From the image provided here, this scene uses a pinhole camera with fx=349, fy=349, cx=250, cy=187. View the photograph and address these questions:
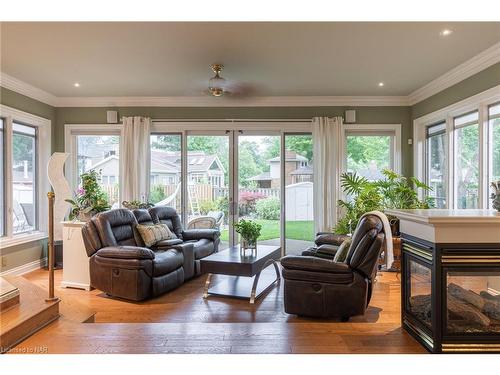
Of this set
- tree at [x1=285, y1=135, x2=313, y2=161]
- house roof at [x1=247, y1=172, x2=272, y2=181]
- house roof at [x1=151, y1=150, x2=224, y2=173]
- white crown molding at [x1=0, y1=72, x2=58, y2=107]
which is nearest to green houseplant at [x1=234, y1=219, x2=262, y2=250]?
house roof at [x1=247, y1=172, x2=272, y2=181]

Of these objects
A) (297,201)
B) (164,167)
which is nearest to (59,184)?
(164,167)

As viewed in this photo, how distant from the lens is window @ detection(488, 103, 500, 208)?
13.1 feet

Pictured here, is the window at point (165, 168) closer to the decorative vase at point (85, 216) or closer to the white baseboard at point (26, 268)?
the decorative vase at point (85, 216)

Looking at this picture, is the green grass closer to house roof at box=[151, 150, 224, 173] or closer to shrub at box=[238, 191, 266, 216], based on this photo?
shrub at box=[238, 191, 266, 216]

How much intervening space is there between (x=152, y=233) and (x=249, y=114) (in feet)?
8.69

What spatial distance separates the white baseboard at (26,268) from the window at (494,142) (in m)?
6.26

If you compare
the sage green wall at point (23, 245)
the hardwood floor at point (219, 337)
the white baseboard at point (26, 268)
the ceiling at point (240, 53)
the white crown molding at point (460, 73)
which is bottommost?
the white baseboard at point (26, 268)

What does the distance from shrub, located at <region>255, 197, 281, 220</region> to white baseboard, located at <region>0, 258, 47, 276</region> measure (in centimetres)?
356

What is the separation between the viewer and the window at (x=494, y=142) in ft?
13.1

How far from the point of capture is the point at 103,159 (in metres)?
6.16

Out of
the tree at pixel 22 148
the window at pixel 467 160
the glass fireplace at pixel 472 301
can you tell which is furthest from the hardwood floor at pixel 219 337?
the tree at pixel 22 148

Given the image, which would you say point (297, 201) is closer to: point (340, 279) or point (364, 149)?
point (364, 149)

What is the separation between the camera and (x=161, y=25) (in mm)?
3207

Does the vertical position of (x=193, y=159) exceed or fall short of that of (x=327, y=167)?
it exceeds it
